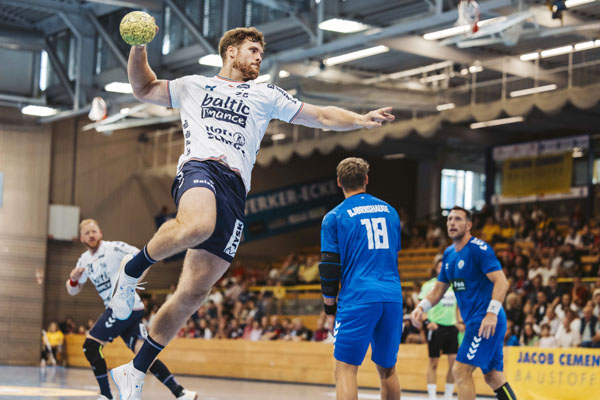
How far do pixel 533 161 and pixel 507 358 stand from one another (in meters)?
16.3

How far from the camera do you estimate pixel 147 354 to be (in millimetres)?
6266

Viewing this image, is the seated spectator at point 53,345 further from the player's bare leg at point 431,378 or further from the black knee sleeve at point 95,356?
the black knee sleeve at point 95,356

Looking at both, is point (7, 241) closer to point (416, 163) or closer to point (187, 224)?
point (416, 163)

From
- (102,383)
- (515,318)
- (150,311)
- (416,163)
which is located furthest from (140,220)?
(102,383)

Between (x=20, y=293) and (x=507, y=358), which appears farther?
(x=20, y=293)

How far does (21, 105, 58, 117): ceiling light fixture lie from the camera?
27.8 meters

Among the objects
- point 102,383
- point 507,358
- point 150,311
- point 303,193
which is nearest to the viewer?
Answer: point 102,383

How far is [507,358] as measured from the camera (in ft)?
51.6

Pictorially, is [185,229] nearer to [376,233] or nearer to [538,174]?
[376,233]

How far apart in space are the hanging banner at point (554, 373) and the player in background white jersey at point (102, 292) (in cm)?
734

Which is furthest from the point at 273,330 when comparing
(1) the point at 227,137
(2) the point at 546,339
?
(1) the point at 227,137

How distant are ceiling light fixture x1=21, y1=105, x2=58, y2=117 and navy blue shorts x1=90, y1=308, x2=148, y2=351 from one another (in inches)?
753

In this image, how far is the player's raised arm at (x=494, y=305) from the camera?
8.39m

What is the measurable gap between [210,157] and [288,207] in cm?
3025
